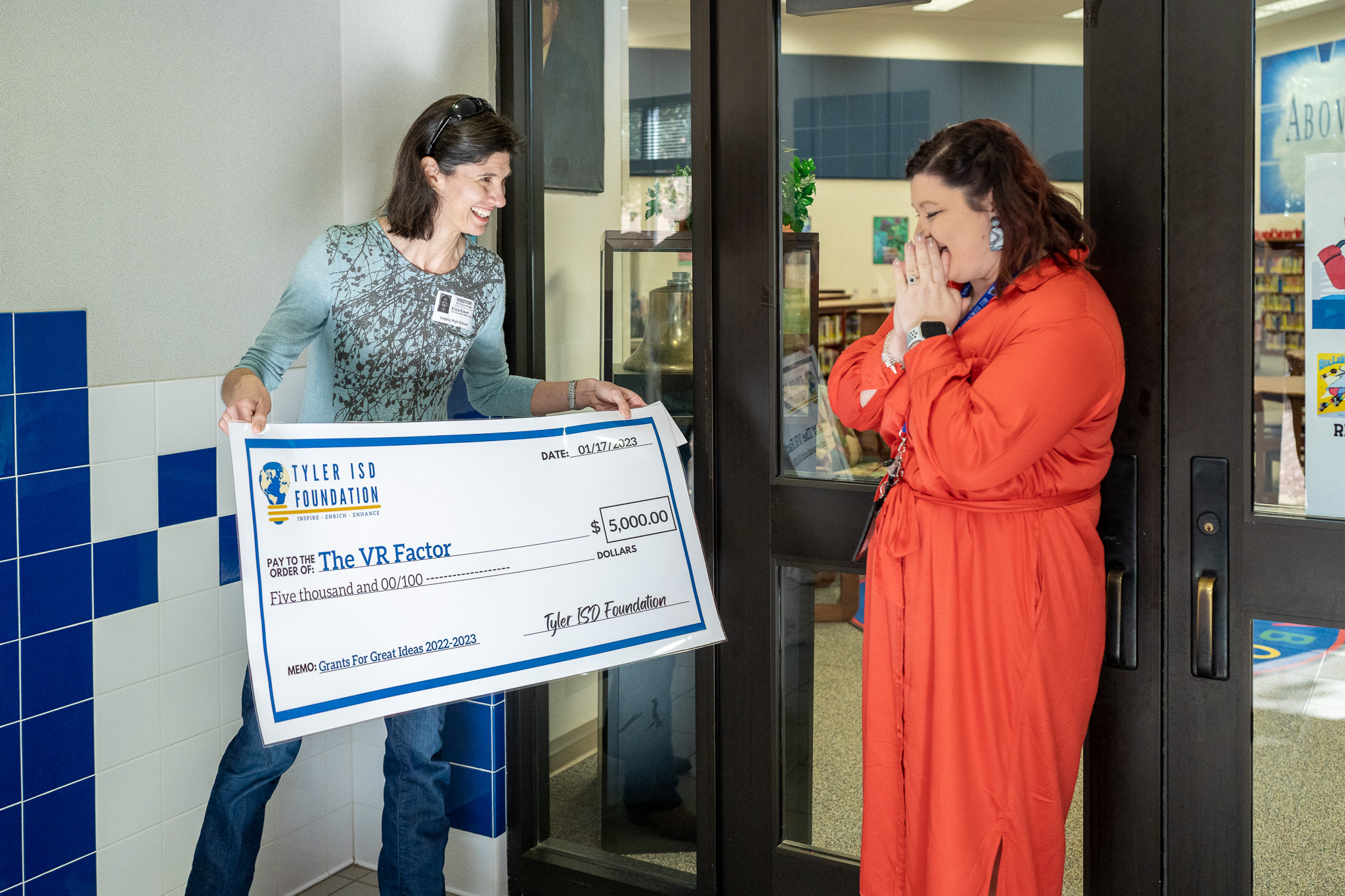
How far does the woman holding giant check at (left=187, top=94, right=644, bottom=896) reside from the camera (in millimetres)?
2086

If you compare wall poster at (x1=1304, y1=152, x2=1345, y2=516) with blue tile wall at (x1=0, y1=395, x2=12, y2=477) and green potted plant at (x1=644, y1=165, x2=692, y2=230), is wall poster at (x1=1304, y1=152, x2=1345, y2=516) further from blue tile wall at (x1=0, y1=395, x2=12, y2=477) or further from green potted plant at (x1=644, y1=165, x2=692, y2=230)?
blue tile wall at (x1=0, y1=395, x2=12, y2=477)

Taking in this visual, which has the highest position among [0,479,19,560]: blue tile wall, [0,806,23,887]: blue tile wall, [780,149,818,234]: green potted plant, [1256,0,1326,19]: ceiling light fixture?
[1256,0,1326,19]: ceiling light fixture

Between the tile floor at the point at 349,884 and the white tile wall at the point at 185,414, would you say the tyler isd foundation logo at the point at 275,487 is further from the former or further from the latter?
the tile floor at the point at 349,884

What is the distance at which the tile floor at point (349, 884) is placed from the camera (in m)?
2.69

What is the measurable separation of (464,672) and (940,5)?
155cm

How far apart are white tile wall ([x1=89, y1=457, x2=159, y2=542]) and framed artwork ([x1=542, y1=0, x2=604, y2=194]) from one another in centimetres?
110

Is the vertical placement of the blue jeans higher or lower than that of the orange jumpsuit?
lower

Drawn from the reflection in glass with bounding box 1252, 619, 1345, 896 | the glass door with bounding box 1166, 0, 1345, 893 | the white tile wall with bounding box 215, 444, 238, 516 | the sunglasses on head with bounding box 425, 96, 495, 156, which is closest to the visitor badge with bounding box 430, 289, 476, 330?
the sunglasses on head with bounding box 425, 96, 495, 156

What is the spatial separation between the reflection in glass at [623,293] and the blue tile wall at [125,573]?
3.12ft

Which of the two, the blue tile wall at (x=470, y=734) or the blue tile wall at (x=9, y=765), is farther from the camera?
the blue tile wall at (x=470, y=734)

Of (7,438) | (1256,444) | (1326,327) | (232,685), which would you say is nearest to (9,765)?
(232,685)

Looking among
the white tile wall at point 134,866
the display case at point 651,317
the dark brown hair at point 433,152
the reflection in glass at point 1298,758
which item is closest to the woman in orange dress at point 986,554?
the reflection in glass at point 1298,758

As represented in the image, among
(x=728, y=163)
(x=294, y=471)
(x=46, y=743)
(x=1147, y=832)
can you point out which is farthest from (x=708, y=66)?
(x=46, y=743)

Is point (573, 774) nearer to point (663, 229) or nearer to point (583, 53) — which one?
point (663, 229)
